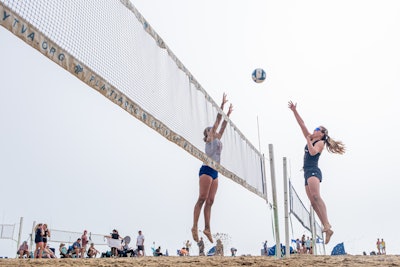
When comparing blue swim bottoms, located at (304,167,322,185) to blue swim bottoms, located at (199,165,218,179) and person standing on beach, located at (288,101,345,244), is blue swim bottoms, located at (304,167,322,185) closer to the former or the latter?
person standing on beach, located at (288,101,345,244)

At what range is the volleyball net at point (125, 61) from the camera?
119 inches

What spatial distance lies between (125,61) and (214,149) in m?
2.19

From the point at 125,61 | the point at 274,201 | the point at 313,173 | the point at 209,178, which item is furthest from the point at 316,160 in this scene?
the point at 125,61

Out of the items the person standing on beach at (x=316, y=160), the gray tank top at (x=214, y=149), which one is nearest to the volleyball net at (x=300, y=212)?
the person standing on beach at (x=316, y=160)

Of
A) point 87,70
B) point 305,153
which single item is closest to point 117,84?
point 87,70

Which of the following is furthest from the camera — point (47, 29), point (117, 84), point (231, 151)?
point (231, 151)

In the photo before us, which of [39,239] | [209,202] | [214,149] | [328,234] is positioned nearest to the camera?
[214,149]

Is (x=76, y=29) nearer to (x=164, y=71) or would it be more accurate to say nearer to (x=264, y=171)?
(x=164, y=71)

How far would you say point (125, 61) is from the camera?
13.9ft

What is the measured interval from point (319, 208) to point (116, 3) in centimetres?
438

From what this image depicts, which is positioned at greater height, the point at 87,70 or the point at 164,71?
the point at 164,71

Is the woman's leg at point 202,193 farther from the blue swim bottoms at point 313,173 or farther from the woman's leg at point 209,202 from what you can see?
the blue swim bottoms at point 313,173

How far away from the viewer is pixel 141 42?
4.62 metres

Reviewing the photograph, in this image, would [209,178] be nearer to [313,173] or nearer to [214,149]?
[214,149]
